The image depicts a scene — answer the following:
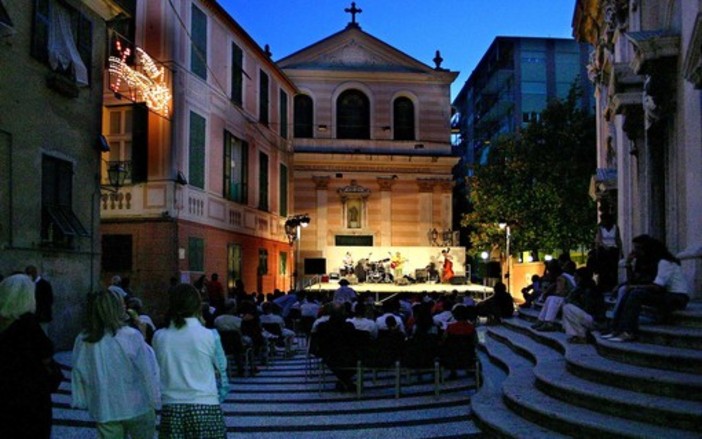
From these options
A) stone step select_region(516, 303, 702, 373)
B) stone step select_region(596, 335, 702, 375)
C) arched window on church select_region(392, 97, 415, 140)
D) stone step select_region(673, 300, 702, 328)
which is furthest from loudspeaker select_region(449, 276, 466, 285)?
stone step select_region(596, 335, 702, 375)

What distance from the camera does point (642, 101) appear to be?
13.6 metres

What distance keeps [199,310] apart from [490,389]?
5.39 m

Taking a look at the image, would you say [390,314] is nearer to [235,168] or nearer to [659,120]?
[659,120]

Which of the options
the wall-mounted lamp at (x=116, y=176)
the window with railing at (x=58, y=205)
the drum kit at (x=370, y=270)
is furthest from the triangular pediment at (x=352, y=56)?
the window with railing at (x=58, y=205)

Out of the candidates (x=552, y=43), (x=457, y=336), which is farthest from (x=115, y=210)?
(x=552, y=43)

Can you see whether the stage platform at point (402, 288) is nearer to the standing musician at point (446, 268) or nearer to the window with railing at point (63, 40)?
the standing musician at point (446, 268)

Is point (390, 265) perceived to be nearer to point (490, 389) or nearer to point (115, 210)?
point (115, 210)

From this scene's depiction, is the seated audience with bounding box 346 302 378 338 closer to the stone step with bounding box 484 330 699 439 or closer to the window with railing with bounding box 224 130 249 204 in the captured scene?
the stone step with bounding box 484 330 699 439

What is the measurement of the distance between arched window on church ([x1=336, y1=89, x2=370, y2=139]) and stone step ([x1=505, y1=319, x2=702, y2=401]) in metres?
28.4

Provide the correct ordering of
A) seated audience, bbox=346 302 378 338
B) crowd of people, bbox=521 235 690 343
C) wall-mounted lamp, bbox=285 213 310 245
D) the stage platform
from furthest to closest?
wall-mounted lamp, bbox=285 213 310 245
the stage platform
seated audience, bbox=346 302 378 338
crowd of people, bbox=521 235 690 343

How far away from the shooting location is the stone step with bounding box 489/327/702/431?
5922 millimetres

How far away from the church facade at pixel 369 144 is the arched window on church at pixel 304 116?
0.05 meters

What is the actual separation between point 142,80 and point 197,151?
2843 millimetres

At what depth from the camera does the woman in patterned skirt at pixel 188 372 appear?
15.2 feet
